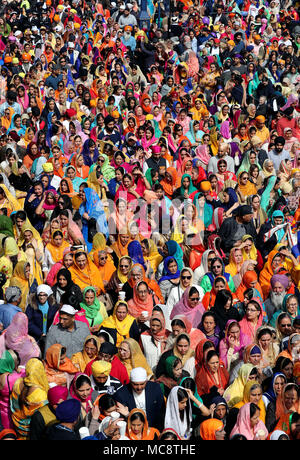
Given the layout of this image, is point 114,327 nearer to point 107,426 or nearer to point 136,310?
point 136,310

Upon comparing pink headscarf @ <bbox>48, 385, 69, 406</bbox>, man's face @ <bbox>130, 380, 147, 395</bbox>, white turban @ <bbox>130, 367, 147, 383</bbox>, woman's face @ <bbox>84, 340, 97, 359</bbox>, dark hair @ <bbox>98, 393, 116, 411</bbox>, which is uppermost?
pink headscarf @ <bbox>48, 385, 69, 406</bbox>

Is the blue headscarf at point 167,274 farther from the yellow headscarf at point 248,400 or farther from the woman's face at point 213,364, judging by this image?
the yellow headscarf at point 248,400

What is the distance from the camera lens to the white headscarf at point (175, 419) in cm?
585

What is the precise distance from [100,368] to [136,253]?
2.63m

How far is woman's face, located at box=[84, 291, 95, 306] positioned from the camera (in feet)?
24.6

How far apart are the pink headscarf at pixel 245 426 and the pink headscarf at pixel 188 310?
5.90 ft

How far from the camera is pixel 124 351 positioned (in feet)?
21.4

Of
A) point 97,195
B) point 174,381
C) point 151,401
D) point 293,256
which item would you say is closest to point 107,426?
point 151,401

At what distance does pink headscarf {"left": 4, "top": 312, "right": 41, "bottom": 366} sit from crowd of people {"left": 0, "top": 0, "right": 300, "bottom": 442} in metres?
0.01

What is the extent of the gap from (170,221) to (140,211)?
399 mm

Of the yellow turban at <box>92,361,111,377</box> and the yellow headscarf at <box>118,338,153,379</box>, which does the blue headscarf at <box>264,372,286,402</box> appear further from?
the yellow turban at <box>92,361,111,377</box>

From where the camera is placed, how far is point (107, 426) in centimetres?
564

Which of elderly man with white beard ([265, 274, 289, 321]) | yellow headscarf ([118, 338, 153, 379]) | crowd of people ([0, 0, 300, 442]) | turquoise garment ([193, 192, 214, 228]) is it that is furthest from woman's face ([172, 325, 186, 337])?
turquoise garment ([193, 192, 214, 228])

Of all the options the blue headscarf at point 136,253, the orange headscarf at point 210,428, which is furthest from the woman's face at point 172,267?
the orange headscarf at point 210,428
